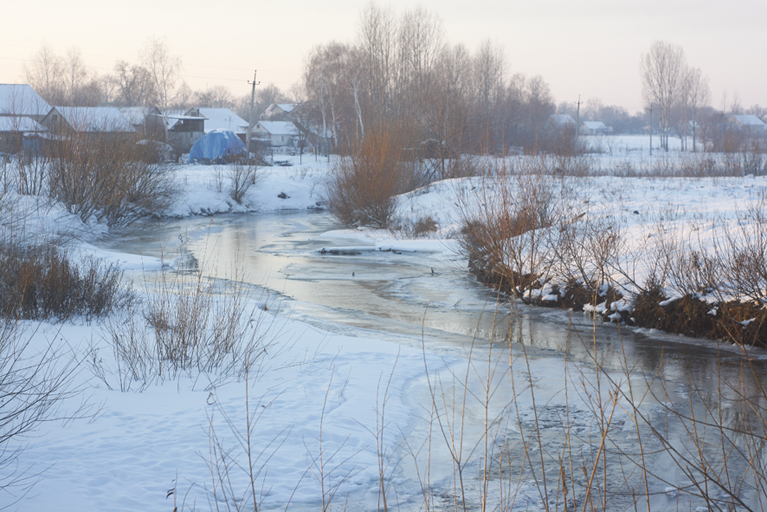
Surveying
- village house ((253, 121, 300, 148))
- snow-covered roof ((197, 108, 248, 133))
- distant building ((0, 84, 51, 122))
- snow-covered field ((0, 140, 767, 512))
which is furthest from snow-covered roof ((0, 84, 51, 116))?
snow-covered field ((0, 140, 767, 512))

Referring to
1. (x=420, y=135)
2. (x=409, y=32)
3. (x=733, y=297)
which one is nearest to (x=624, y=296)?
(x=733, y=297)

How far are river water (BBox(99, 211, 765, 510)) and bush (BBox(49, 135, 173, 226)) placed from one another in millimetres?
1306

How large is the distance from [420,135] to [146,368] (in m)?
24.1

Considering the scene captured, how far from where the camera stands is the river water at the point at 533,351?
4.81 metres

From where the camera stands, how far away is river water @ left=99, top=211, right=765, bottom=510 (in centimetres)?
481

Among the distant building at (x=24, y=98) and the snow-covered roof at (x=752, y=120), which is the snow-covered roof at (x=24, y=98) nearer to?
the distant building at (x=24, y=98)

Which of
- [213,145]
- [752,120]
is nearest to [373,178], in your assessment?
[213,145]

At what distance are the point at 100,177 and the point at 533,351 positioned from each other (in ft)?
60.7

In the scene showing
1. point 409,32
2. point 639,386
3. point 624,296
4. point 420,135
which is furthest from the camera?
point 409,32

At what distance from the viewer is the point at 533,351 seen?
9.33 metres

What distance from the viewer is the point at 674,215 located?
17.0 metres

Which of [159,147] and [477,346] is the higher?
[159,147]

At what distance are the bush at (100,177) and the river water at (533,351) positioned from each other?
131 cm

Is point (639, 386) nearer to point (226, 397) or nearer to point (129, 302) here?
point (226, 397)
